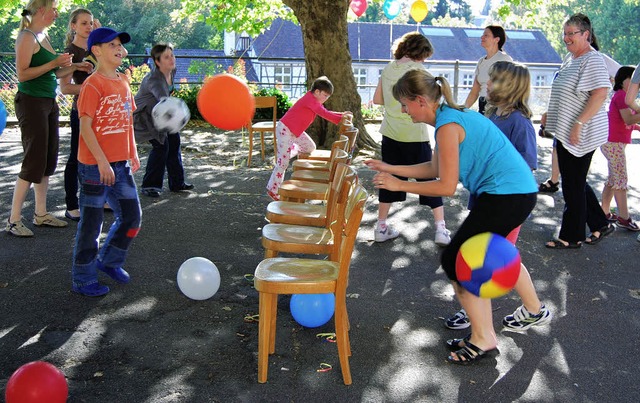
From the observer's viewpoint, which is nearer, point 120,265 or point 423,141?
point 120,265

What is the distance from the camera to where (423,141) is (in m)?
6.12

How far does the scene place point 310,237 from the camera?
4.39m

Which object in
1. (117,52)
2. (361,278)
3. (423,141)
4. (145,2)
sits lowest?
(361,278)

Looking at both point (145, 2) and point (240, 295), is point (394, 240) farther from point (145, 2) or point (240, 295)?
point (145, 2)

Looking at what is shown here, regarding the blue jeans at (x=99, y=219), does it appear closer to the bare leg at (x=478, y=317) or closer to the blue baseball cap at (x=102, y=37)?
the blue baseball cap at (x=102, y=37)

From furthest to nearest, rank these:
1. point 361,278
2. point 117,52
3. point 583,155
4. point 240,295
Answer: point 583,155 → point 361,278 → point 240,295 → point 117,52

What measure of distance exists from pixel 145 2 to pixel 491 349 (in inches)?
2084

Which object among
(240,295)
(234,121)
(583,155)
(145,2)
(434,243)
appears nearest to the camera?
(240,295)

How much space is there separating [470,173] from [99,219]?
2.52 metres

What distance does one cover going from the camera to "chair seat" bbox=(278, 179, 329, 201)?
18.3 ft

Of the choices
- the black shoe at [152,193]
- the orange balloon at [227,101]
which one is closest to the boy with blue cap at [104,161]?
the orange balloon at [227,101]

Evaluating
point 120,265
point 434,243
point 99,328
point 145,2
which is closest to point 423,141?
point 434,243

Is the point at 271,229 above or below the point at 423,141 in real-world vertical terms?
below

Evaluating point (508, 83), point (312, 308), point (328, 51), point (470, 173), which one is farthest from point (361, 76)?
point (470, 173)
